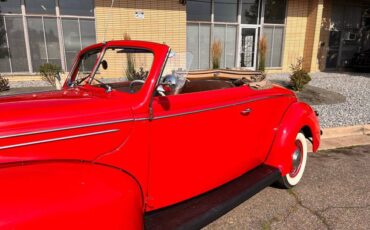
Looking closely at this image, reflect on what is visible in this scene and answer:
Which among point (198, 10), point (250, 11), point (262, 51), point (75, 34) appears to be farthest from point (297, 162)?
point (250, 11)

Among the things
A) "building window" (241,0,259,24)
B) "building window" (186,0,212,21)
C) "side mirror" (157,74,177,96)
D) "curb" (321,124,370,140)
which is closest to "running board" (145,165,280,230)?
"side mirror" (157,74,177,96)

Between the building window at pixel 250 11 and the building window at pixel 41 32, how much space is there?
21.5 ft

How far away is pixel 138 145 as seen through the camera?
2078mm

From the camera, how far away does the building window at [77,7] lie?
404 inches

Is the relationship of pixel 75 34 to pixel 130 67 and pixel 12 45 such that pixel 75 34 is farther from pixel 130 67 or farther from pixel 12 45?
pixel 130 67

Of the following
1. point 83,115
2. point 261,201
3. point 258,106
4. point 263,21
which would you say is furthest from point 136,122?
point 263,21

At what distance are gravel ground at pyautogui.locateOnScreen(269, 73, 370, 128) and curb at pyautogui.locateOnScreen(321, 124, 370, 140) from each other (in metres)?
0.26

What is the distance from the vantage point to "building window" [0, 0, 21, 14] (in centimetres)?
973

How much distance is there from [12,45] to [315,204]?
34.8 feet

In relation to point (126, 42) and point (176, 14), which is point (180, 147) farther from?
point (176, 14)

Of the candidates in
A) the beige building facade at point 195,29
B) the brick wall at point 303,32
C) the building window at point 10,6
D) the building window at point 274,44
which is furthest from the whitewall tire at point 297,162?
the building window at point 274,44

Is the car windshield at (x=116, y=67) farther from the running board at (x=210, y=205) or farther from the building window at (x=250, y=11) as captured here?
the building window at (x=250, y=11)

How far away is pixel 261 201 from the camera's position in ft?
10.7

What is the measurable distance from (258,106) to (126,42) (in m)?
1.47
